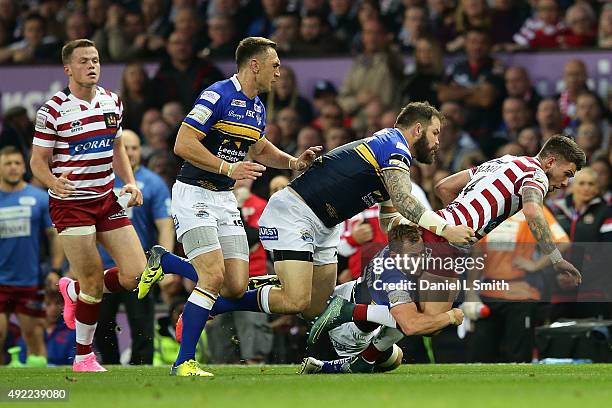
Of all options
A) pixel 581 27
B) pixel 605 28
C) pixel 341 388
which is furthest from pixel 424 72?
pixel 341 388

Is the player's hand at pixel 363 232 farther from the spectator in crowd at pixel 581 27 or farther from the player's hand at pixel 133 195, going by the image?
the spectator in crowd at pixel 581 27

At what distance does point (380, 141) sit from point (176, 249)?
5.70 meters

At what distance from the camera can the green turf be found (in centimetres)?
783

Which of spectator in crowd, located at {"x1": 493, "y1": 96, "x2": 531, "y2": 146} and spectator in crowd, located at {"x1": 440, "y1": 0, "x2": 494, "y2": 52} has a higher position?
spectator in crowd, located at {"x1": 440, "y1": 0, "x2": 494, "y2": 52}

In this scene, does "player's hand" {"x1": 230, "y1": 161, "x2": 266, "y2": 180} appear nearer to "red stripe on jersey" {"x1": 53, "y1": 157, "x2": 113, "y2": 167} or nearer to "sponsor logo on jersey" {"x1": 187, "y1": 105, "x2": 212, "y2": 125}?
"sponsor logo on jersey" {"x1": 187, "y1": 105, "x2": 212, "y2": 125}

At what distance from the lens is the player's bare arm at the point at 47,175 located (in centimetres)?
1082

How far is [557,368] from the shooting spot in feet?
37.7

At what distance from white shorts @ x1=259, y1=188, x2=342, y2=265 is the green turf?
1032mm

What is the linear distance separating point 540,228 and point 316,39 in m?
Result: 7.77

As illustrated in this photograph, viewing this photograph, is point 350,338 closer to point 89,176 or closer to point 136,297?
point 89,176

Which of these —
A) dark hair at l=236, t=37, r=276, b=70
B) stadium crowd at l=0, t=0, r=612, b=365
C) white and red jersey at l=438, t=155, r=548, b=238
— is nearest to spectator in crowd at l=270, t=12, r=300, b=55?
stadium crowd at l=0, t=0, r=612, b=365

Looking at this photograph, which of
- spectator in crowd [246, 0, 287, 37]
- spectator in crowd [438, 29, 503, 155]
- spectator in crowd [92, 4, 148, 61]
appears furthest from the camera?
spectator in crowd [92, 4, 148, 61]

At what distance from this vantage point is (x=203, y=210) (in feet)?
34.6

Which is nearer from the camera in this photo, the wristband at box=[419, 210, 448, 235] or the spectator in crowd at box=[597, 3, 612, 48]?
the wristband at box=[419, 210, 448, 235]
